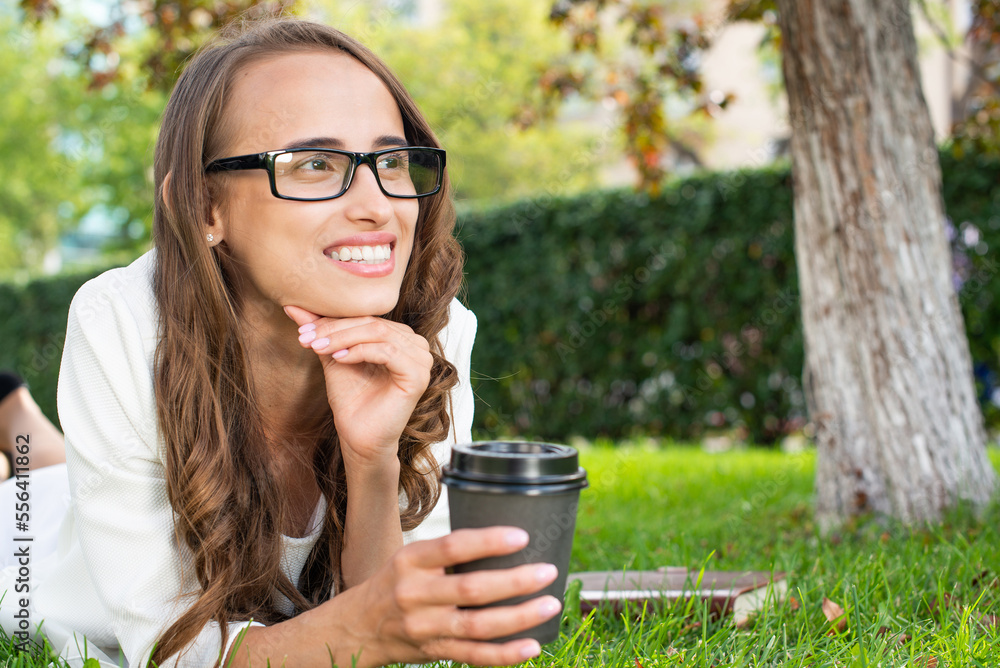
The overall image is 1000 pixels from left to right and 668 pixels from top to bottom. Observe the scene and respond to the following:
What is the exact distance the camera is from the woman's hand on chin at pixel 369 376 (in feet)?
5.47

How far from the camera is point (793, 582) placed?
7.79 feet

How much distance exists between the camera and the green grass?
1883mm

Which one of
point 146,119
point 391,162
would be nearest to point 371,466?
point 391,162

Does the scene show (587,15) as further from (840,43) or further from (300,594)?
(300,594)

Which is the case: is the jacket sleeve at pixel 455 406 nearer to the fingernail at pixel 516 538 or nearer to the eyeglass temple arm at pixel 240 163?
the eyeglass temple arm at pixel 240 163

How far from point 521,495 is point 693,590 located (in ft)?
4.29

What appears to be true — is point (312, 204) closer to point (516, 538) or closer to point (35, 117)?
point (516, 538)

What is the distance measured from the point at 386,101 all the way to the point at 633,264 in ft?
17.7

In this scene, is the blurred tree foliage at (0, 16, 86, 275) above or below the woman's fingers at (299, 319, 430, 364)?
above

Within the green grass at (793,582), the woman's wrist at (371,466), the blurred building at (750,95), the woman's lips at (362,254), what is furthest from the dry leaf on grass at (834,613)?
the blurred building at (750,95)

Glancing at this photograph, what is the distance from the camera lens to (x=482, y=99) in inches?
811

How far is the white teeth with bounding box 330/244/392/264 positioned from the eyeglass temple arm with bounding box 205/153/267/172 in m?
0.24

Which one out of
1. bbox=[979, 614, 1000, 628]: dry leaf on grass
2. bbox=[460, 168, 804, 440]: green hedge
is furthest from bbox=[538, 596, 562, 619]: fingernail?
bbox=[460, 168, 804, 440]: green hedge

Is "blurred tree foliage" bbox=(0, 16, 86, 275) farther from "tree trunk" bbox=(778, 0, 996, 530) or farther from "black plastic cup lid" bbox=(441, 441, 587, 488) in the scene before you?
"black plastic cup lid" bbox=(441, 441, 587, 488)
